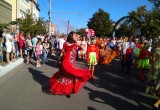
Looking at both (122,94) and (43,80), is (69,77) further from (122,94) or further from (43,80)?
Answer: (43,80)

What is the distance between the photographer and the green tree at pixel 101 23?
70438 millimetres

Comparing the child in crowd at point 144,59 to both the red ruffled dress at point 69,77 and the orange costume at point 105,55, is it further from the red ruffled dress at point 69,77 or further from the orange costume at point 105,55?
the orange costume at point 105,55

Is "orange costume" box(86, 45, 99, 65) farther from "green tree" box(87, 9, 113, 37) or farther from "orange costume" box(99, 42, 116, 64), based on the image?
"green tree" box(87, 9, 113, 37)

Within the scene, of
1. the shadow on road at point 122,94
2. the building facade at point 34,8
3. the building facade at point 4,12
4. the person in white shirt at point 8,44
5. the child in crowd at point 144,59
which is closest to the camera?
the shadow on road at point 122,94

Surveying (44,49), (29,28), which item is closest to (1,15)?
(29,28)

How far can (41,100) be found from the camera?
7.79 metres

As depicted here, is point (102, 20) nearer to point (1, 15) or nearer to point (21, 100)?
point (1, 15)

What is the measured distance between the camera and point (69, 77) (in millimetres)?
8375

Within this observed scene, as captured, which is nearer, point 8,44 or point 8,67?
point 8,67

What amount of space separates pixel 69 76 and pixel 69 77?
0.03 metres

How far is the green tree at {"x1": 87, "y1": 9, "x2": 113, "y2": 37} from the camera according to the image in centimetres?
7044

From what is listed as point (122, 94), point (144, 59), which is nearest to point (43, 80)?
point (122, 94)

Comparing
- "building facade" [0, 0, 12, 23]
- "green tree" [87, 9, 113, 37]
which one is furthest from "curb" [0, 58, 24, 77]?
"green tree" [87, 9, 113, 37]

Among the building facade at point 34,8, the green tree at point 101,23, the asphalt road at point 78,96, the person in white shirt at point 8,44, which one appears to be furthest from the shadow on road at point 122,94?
the green tree at point 101,23
